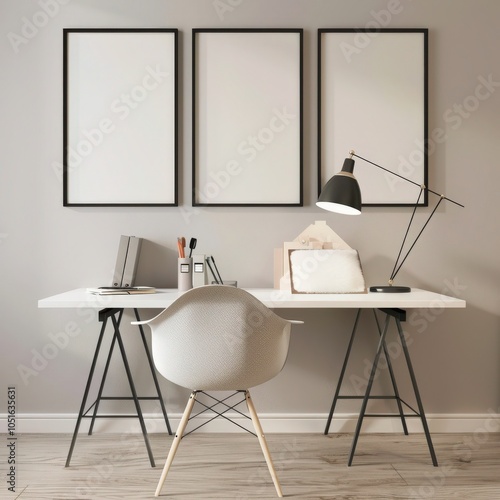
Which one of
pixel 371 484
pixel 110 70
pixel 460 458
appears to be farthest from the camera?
pixel 110 70

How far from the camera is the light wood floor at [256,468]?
2.25 meters

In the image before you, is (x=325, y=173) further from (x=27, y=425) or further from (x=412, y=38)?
(x=27, y=425)

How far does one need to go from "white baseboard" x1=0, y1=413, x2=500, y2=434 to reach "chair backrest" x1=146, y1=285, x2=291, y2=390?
34.6 inches

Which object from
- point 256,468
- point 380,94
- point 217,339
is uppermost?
point 380,94

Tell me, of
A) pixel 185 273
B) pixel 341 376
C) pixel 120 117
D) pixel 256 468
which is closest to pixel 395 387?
pixel 341 376

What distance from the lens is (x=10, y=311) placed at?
2.99 m

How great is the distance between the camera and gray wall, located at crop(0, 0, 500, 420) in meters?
2.96

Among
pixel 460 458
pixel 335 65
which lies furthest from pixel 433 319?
pixel 335 65

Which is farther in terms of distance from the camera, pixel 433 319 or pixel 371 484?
pixel 433 319

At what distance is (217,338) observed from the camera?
210 cm

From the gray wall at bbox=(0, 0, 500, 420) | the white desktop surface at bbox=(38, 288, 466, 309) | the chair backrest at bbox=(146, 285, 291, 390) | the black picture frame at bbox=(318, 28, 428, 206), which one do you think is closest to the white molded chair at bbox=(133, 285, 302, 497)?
the chair backrest at bbox=(146, 285, 291, 390)

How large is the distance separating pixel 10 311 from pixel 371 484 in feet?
6.11

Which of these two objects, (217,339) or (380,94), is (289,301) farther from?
(380,94)

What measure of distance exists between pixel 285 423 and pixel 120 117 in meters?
1.69
